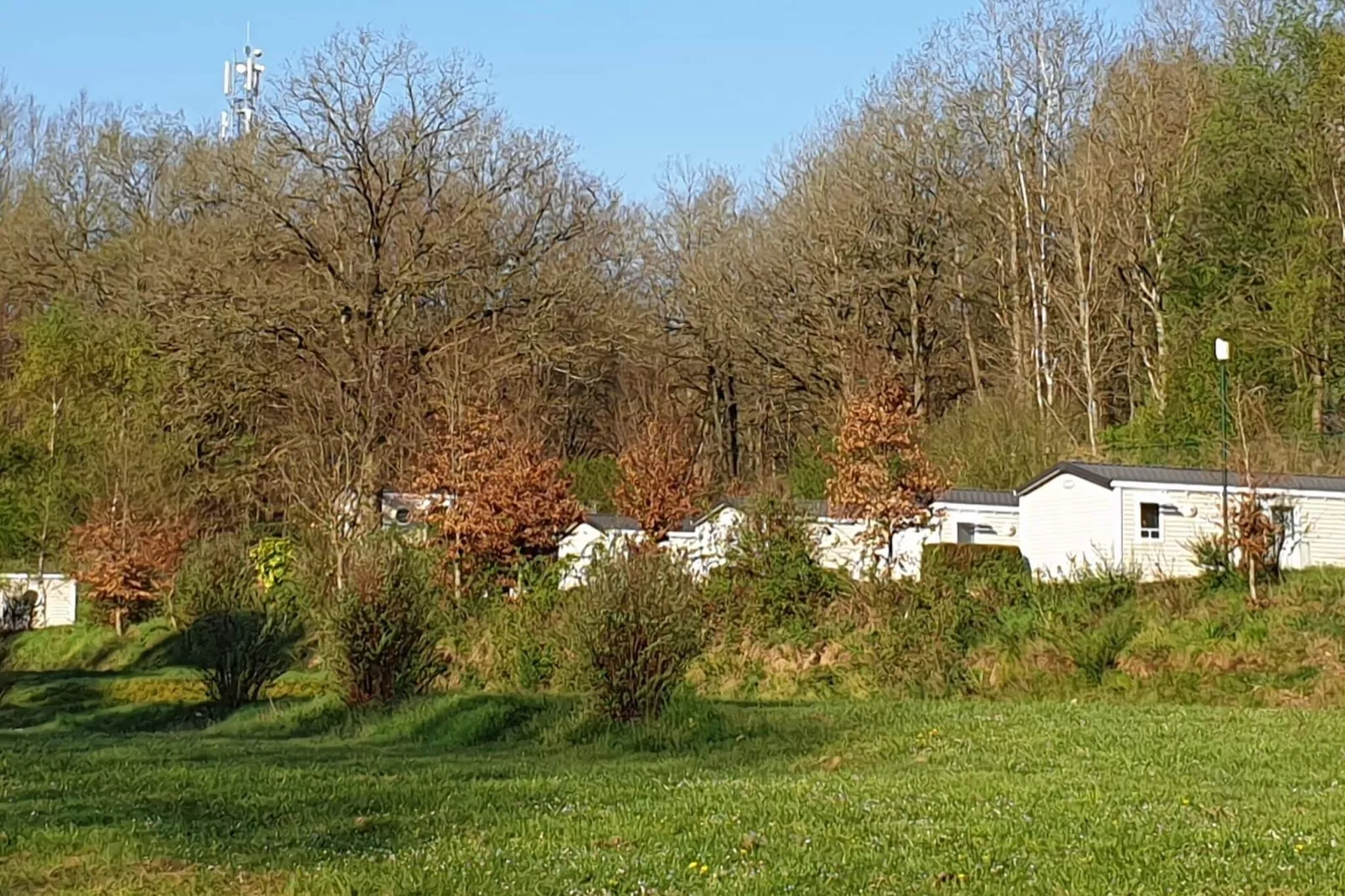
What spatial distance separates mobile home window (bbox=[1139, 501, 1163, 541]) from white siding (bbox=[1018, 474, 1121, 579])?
19.9 inches

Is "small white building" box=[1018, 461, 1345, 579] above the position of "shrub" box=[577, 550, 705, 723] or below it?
above

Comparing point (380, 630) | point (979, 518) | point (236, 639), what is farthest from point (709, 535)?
point (380, 630)

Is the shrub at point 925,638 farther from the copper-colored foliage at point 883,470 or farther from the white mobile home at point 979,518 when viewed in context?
the white mobile home at point 979,518

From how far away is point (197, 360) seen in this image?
119ft

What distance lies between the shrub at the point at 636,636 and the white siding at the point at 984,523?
1743cm

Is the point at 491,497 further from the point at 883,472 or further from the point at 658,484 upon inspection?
the point at 883,472

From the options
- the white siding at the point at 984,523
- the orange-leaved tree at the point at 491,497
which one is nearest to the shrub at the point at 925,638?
the white siding at the point at 984,523

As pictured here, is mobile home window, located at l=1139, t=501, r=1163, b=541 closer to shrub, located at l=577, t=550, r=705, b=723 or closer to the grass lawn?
the grass lawn

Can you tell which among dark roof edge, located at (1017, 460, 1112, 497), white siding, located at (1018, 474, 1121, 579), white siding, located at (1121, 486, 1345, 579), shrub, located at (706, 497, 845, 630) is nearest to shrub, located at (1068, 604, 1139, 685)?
white siding, located at (1121, 486, 1345, 579)

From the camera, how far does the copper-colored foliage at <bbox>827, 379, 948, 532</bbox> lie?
30062 millimetres

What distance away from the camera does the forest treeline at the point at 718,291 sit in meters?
36.1

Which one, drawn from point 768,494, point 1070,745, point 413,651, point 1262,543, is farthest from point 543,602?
point 1070,745

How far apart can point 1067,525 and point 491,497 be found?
39.0 feet

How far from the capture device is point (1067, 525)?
30.9 m
